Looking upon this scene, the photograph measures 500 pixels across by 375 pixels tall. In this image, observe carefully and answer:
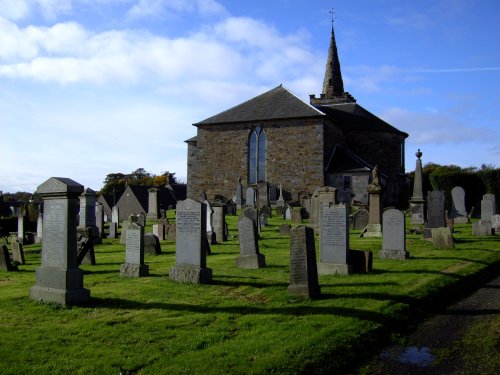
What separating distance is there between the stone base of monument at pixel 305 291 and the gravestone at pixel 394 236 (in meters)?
5.31

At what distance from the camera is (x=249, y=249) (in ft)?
40.9

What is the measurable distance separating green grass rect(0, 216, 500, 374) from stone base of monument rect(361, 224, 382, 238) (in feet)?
21.8

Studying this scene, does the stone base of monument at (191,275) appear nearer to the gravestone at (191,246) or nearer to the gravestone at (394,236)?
the gravestone at (191,246)

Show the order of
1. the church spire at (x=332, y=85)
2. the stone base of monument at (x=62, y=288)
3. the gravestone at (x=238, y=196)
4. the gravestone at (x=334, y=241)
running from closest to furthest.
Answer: the stone base of monument at (x=62, y=288) < the gravestone at (x=334, y=241) < the gravestone at (x=238, y=196) < the church spire at (x=332, y=85)

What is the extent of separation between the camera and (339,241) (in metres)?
11.4

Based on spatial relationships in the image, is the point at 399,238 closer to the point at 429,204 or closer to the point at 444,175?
the point at 429,204

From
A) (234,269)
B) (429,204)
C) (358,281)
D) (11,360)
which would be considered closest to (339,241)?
(358,281)

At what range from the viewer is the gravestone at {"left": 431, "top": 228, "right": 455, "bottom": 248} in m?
15.8

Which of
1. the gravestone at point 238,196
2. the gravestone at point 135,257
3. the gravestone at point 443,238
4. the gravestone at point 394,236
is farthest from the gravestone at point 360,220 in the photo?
the gravestone at point 238,196

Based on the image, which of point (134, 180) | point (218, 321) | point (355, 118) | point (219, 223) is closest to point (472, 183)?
point (355, 118)

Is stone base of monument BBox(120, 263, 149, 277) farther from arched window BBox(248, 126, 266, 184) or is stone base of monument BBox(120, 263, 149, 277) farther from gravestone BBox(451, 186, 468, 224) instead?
arched window BBox(248, 126, 266, 184)

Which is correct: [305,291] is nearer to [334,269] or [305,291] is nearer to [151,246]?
[334,269]

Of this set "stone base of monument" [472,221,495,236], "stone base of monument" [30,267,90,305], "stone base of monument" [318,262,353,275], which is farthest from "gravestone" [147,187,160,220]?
"stone base of monument" [30,267,90,305]

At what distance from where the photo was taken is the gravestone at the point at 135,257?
11406 mm
